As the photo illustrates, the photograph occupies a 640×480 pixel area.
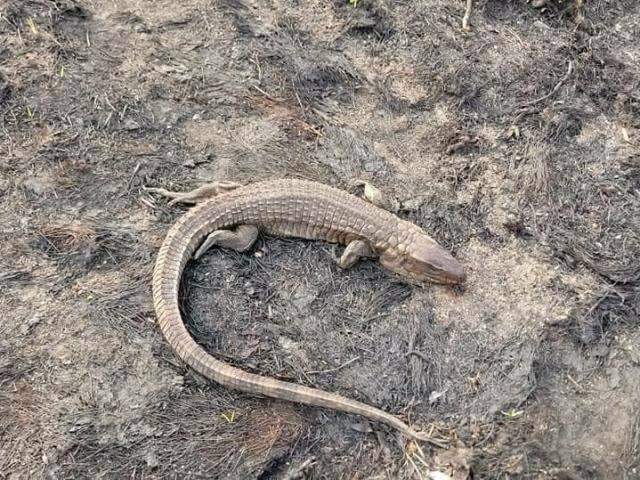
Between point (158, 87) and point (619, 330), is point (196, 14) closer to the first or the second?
point (158, 87)

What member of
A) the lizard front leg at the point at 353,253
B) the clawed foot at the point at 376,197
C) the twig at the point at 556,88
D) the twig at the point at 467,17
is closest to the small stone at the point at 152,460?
the lizard front leg at the point at 353,253

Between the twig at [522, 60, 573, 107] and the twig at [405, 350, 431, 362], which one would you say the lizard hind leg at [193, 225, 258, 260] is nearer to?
the twig at [405, 350, 431, 362]

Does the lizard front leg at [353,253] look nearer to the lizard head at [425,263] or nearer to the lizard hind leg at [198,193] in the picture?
the lizard head at [425,263]

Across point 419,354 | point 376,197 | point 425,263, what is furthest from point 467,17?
point 419,354

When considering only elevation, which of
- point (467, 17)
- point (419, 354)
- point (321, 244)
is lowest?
point (419, 354)

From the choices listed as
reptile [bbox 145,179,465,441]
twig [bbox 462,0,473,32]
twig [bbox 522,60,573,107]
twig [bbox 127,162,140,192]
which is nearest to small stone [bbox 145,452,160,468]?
reptile [bbox 145,179,465,441]

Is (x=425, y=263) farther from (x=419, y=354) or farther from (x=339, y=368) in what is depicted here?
(x=339, y=368)
